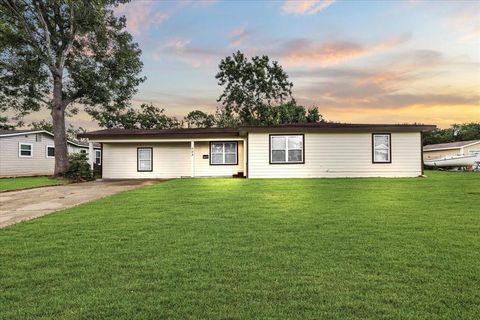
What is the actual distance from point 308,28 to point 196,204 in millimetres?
12518

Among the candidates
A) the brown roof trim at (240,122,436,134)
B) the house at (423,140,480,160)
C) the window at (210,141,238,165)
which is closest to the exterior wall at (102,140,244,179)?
the window at (210,141,238,165)

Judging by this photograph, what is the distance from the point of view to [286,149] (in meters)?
18.8

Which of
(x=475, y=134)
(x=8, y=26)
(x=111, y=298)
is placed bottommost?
(x=111, y=298)

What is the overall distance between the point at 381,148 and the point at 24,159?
946 inches

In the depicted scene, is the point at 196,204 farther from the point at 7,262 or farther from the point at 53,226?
the point at 7,262

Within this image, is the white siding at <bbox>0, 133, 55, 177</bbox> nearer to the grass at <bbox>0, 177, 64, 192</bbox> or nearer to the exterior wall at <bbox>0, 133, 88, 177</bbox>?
the exterior wall at <bbox>0, 133, 88, 177</bbox>

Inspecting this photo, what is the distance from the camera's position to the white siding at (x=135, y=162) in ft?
72.2

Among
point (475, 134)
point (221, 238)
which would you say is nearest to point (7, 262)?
point (221, 238)

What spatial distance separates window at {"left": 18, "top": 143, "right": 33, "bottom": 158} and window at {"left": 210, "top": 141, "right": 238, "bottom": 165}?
14.7 m

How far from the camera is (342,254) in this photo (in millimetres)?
4664

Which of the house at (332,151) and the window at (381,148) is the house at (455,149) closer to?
the house at (332,151)

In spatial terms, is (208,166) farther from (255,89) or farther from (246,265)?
(255,89)

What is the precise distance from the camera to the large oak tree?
2320cm

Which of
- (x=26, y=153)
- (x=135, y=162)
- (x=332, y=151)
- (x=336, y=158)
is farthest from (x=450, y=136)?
(x=26, y=153)
